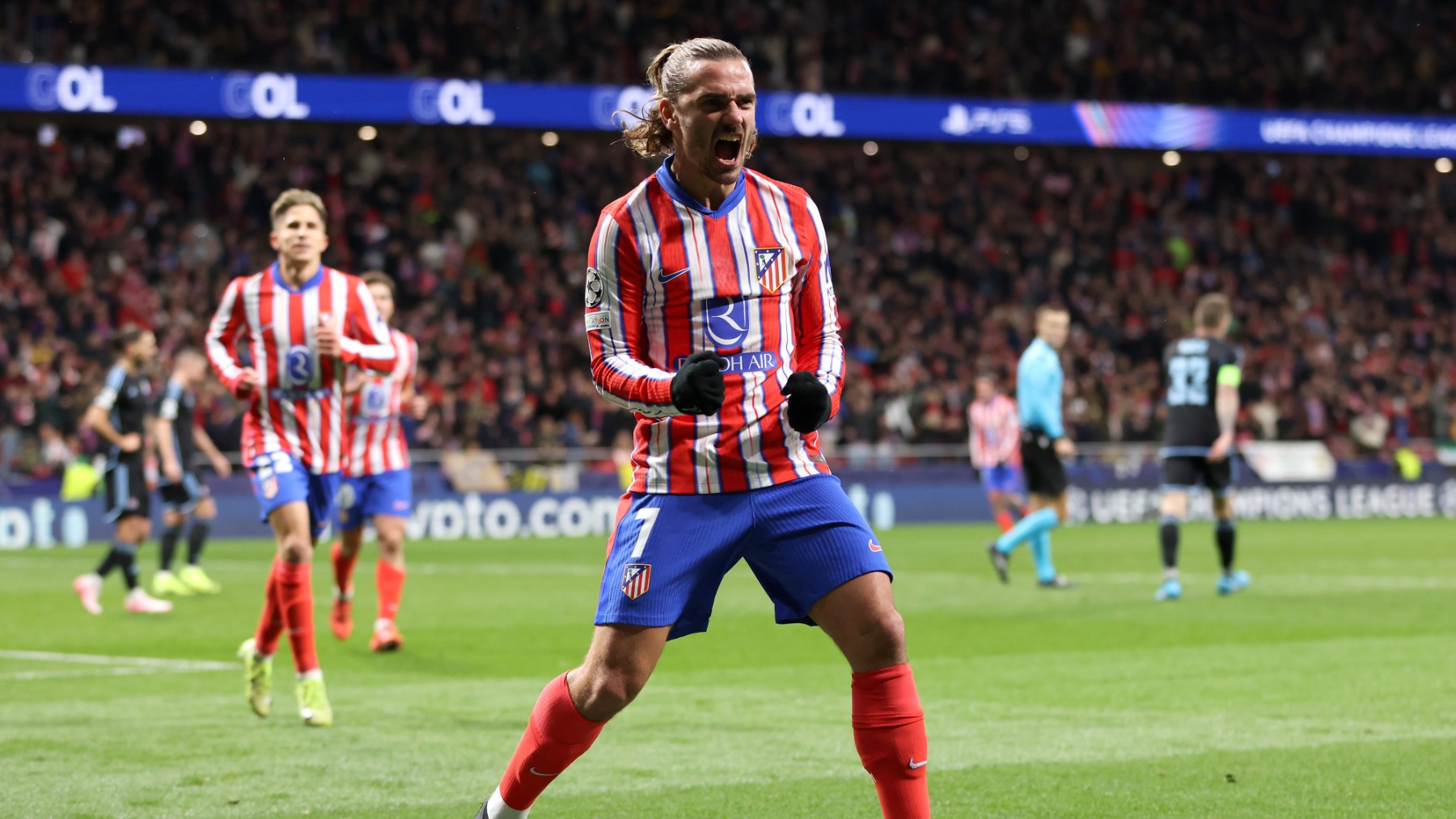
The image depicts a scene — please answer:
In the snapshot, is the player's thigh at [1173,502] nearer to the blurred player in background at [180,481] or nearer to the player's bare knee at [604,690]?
the blurred player in background at [180,481]

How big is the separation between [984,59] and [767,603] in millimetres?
21819

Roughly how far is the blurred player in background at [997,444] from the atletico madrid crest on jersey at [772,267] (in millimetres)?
14687

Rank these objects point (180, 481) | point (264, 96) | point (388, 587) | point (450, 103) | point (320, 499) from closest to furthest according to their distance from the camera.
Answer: point (320, 499) < point (388, 587) < point (180, 481) < point (264, 96) < point (450, 103)

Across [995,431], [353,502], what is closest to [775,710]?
[353,502]

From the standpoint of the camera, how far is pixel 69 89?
2575 centimetres

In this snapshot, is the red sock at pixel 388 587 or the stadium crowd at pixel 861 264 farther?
the stadium crowd at pixel 861 264

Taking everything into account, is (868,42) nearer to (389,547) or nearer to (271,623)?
(389,547)

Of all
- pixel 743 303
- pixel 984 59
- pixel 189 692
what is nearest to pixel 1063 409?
pixel 984 59

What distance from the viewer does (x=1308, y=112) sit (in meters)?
34.1

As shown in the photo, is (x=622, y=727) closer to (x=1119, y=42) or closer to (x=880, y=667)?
(x=880, y=667)

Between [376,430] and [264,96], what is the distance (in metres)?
17.1

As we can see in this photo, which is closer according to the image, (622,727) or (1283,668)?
(622,727)

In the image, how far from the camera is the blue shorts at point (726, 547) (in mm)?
4270

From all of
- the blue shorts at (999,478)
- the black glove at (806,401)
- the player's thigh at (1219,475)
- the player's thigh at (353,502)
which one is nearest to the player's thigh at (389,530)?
the player's thigh at (353,502)
